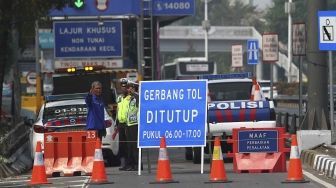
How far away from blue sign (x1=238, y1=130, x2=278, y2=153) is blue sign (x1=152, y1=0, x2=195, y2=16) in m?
20.1

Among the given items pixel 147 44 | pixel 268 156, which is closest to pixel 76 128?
pixel 268 156

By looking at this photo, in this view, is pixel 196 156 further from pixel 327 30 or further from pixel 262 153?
pixel 327 30

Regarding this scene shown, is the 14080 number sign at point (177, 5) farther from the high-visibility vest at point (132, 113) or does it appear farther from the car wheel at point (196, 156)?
the high-visibility vest at point (132, 113)

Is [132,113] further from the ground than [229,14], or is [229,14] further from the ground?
[229,14]

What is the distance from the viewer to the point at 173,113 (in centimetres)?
1669

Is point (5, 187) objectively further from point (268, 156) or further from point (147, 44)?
point (147, 44)

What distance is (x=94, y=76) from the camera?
2848 cm

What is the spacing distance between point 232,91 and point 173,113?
233 inches

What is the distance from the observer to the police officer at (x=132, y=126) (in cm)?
1800

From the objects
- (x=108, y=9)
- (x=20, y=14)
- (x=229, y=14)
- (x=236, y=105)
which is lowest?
(x=236, y=105)

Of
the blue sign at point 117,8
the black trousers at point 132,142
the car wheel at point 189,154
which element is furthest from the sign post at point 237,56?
the black trousers at point 132,142

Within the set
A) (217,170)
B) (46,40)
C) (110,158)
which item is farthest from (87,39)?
(217,170)

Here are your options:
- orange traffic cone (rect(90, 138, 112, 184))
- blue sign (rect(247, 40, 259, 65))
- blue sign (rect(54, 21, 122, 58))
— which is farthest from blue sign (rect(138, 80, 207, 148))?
blue sign (rect(54, 21, 122, 58))

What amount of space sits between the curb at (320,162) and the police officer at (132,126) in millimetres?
3511
